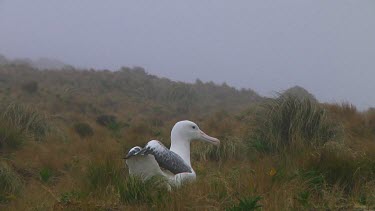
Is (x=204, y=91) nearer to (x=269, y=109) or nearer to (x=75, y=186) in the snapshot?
(x=269, y=109)

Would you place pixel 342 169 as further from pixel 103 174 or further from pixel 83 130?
pixel 83 130

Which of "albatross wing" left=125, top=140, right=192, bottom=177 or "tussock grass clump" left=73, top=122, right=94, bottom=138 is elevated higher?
"albatross wing" left=125, top=140, right=192, bottom=177

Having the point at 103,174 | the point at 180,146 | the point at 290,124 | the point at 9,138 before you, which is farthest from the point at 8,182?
the point at 290,124

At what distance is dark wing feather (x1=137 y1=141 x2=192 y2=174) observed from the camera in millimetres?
4117

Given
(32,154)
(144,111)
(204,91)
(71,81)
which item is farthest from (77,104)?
(204,91)

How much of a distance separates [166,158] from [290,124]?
154 inches

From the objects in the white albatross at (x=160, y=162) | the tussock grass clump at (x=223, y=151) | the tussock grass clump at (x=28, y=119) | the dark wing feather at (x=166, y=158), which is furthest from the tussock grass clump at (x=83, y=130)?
the dark wing feather at (x=166, y=158)

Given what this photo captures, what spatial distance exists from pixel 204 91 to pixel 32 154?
33.4 metres

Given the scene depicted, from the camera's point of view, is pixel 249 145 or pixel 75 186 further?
pixel 249 145

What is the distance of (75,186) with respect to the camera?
4.57 meters

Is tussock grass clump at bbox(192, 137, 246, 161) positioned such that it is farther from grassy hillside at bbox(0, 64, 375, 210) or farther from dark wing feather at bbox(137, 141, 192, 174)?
dark wing feather at bbox(137, 141, 192, 174)

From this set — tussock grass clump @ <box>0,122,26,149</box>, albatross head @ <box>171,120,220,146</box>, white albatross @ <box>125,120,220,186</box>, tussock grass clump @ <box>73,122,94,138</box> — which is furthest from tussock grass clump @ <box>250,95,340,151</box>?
tussock grass clump @ <box>73,122,94,138</box>

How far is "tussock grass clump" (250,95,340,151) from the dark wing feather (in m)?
3.07

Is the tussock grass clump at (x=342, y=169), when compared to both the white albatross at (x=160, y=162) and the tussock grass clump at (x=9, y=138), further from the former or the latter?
the tussock grass clump at (x=9, y=138)
